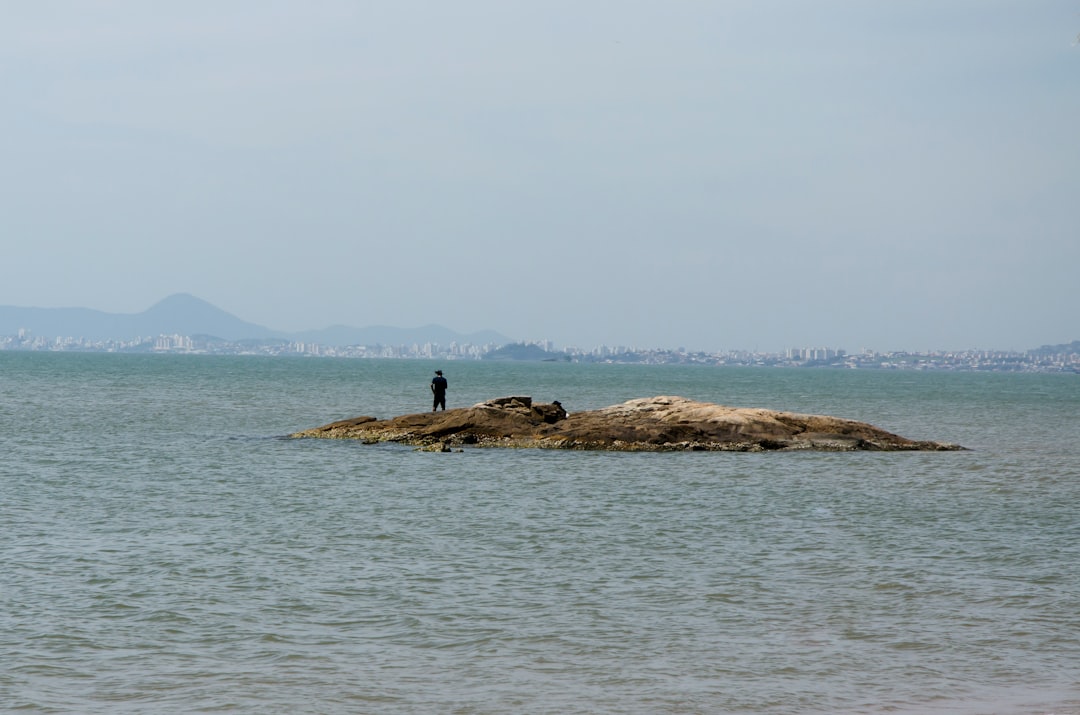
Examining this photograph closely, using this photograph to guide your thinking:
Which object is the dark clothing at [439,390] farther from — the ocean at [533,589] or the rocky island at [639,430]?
the ocean at [533,589]

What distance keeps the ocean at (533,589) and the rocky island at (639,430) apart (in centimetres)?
627

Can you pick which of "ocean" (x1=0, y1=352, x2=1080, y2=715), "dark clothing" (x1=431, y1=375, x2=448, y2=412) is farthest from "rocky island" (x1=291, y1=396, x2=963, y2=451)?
"ocean" (x1=0, y1=352, x2=1080, y2=715)

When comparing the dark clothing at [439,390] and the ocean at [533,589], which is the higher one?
the dark clothing at [439,390]

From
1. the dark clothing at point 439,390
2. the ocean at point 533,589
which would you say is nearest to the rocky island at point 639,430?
the dark clothing at point 439,390

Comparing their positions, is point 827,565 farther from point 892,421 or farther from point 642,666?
point 892,421

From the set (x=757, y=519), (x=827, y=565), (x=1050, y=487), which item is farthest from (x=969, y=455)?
(x=827, y=565)

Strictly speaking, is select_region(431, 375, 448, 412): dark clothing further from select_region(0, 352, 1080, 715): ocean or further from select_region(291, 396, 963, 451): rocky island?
select_region(0, 352, 1080, 715): ocean

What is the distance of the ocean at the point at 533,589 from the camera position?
12578 mm

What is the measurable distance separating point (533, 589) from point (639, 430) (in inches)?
1069

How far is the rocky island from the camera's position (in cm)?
4372

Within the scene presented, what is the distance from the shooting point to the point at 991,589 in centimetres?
1808

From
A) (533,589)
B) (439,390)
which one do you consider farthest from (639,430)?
(533,589)

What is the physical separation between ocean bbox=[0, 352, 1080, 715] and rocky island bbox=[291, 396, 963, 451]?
247 inches

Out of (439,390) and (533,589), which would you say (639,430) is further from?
(533,589)
